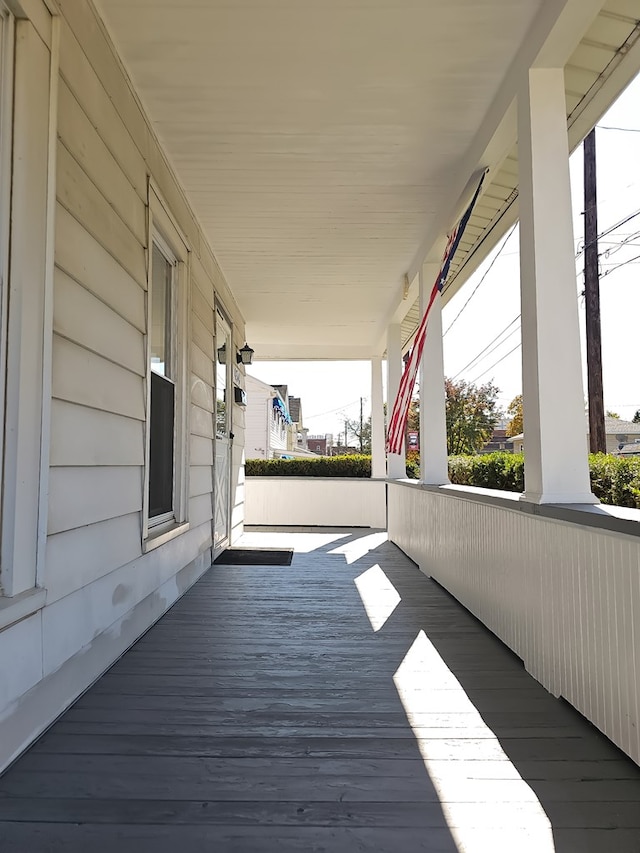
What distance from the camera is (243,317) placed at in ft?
25.6

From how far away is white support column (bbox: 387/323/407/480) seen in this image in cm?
729

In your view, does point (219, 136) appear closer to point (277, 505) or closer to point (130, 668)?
point (130, 668)

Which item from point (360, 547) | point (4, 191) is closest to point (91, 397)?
point (4, 191)

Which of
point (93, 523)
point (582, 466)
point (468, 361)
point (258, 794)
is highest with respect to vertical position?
point (468, 361)

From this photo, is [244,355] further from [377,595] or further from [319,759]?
[319,759]

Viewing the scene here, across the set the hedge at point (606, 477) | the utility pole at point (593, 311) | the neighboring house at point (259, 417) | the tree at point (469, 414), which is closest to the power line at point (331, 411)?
the neighboring house at point (259, 417)

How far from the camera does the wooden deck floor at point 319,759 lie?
58.6 inches

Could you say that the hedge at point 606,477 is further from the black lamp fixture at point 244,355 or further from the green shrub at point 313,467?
the green shrub at point 313,467

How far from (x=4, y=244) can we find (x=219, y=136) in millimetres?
2053

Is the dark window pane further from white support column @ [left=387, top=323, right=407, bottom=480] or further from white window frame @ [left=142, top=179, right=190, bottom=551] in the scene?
white support column @ [left=387, top=323, right=407, bottom=480]

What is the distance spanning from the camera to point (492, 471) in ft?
20.6

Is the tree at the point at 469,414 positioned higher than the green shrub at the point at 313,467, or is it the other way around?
the tree at the point at 469,414

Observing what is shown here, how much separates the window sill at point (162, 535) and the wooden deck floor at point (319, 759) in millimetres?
473

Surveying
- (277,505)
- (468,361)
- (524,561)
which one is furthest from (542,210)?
(468,361)
